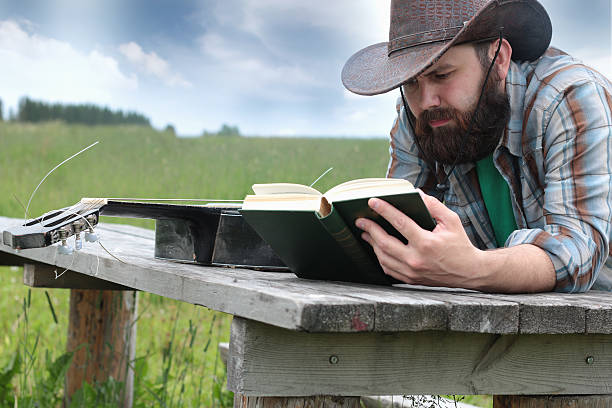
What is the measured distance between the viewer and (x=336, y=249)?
1508mm

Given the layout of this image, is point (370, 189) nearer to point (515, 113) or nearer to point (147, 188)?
point (515, 113)

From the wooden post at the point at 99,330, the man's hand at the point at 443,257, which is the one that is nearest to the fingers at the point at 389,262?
the man's hand at the point at 443,257

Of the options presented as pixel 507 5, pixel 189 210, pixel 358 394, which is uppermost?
pixel 507 5

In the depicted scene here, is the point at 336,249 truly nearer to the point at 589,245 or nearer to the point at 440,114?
the point at 589,245

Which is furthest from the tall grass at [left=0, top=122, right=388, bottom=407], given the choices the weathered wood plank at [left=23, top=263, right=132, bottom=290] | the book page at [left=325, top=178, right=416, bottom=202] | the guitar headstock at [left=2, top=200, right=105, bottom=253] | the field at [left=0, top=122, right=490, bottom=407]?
the book page at [left=325, top=178, right=416, bottom=202]

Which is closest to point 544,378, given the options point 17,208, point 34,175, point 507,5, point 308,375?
point 308,375

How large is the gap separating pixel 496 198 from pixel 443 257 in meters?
1.03

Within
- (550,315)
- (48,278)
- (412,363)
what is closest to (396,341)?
(412,363)

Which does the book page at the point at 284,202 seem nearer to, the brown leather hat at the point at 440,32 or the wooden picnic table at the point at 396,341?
the wooden picnic table at the point at 396,341

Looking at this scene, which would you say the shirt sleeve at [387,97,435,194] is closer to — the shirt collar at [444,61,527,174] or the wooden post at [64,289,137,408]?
the shirt collar at [444,61,527,174]

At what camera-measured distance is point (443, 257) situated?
1.44m

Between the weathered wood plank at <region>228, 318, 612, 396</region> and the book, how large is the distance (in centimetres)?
25

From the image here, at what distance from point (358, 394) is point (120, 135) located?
14440 millimetres

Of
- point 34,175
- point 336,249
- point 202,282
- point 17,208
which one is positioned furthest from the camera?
point 34,175
